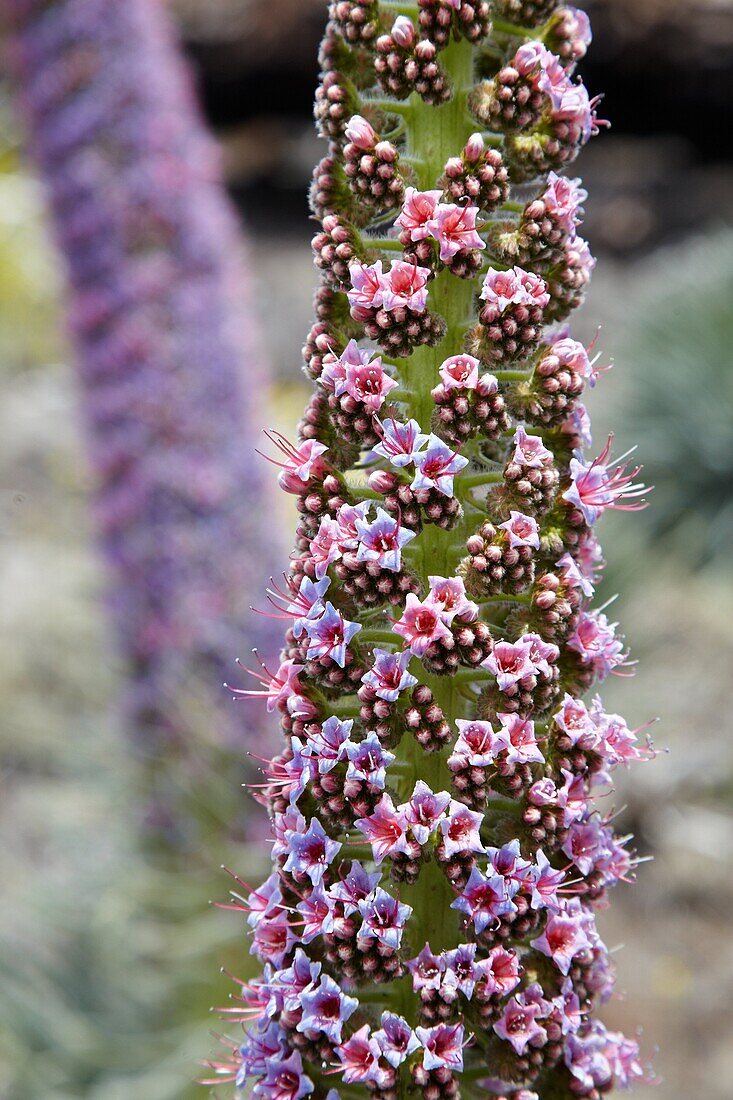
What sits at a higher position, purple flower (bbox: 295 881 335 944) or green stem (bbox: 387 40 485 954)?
green stem (bbox: 387 40 485 954)

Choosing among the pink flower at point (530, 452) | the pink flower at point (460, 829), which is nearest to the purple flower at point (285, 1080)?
the pink flower at point (460, 829)

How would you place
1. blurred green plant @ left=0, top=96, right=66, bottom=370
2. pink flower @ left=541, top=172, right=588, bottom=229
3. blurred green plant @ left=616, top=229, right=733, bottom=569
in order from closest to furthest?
pink flower @ left=541, top=172, right=588, bottom=229
blurred green plant @ left=616, top=229, right=733, bottom=569
blurred green plant @ left=0, top=96, right=66, bottom=370

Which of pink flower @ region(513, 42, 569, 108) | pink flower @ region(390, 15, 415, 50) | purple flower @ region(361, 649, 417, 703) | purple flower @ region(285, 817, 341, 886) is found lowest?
purple flower @ region(285, 817, 341, 886)

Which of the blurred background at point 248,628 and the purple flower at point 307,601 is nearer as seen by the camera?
the purple flower at point 307,601

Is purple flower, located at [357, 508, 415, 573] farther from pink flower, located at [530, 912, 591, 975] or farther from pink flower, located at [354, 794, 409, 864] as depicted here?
pink flower, located at [530, 912, 591, 975]

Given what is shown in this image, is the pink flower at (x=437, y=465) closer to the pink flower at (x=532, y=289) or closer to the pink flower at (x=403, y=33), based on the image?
the pink flower at (x=532, y=289)

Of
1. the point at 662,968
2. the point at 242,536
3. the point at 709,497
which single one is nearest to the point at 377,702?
the point at 242,536

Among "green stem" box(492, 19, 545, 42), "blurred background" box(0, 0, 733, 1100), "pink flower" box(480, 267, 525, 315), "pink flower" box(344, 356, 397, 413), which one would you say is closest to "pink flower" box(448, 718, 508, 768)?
"pink flower" box(344, 356, 397, 413)
